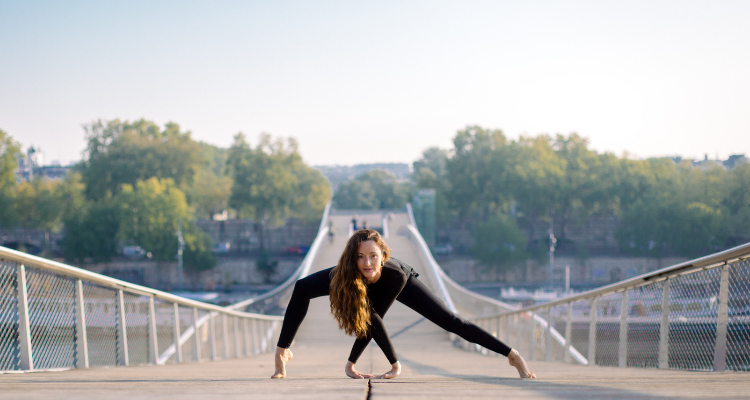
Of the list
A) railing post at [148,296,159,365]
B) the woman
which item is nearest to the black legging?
the woman

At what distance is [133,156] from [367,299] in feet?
198

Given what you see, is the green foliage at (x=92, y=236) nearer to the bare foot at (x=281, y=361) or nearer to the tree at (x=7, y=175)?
the tree at (x=7, y=175)

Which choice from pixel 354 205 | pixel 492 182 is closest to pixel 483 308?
pixel 492 182

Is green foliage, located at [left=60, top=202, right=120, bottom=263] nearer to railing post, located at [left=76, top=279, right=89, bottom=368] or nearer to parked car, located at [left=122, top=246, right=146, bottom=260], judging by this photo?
parked car, located at [left=122, top=246, right=146, bottom=260]

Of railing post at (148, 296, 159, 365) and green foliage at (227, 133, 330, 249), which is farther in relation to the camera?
green foliage at (227, 133, 330, 249)

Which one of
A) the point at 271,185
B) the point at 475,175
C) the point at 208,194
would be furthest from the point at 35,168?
the point at 475,175

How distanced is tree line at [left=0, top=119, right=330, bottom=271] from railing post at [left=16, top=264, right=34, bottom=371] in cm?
4715

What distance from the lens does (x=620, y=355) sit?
185 inches

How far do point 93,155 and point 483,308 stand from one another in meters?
52.8

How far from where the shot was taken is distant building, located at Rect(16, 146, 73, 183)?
169ft

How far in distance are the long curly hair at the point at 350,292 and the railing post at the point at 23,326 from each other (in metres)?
1.88

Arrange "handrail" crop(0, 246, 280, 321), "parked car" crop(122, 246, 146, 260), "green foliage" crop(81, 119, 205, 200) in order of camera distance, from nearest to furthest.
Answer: "handrail" crop(0, 246, 280, 321), "parked car" crop(122, 246, 146, 260), "green foliage" crop(81, 119, 205, 200)

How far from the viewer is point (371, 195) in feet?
281

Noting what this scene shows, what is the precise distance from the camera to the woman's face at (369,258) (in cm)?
298
